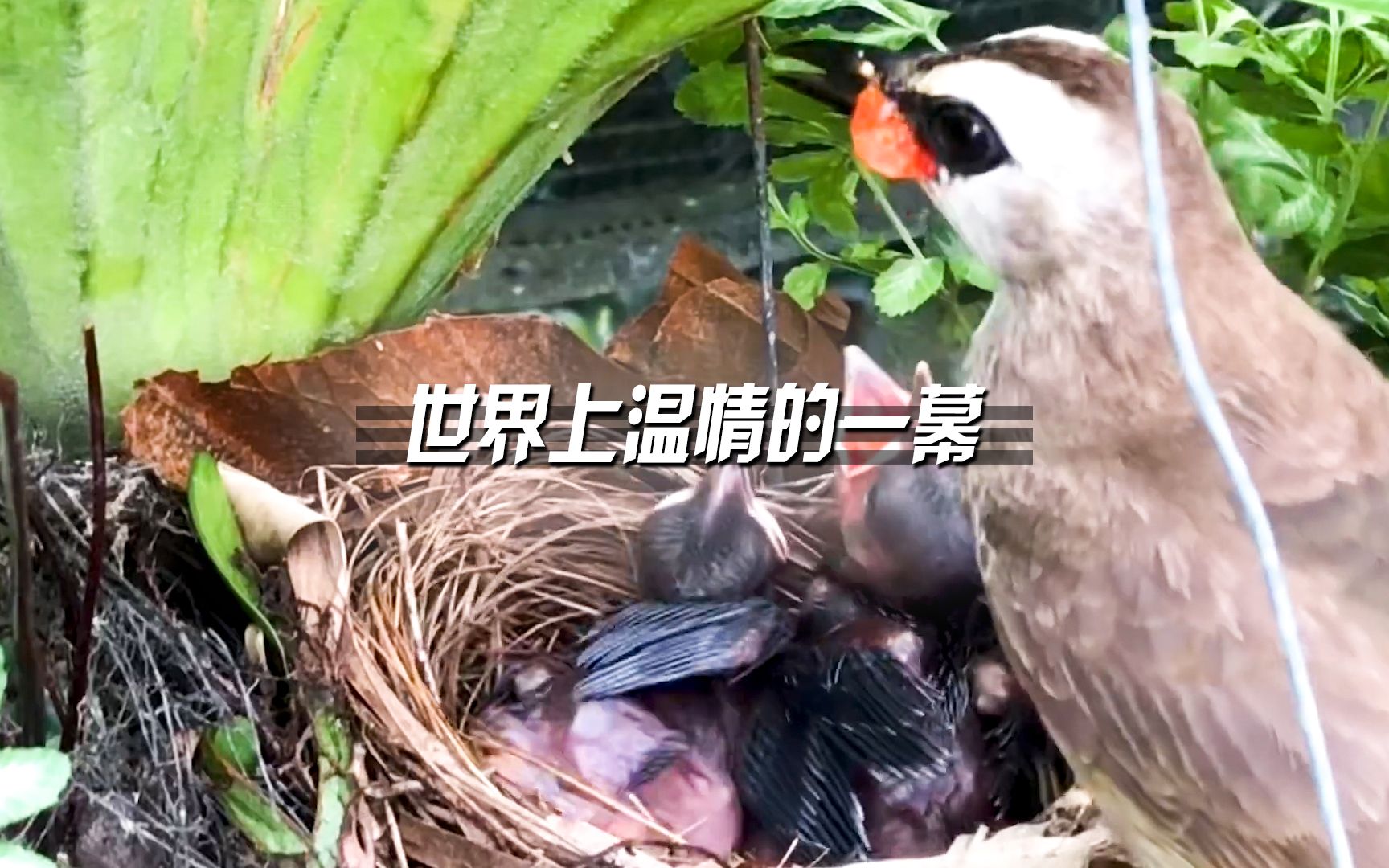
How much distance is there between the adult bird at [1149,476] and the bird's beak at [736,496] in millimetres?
134

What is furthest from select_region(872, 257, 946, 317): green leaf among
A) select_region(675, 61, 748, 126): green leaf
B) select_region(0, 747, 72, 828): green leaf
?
select_region(0, 747, 72, 828): green leaf

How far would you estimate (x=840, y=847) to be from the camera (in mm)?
634

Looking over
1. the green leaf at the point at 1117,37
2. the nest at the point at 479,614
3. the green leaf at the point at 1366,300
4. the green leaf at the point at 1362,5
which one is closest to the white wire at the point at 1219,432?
the green leaf at the point at 1362,5

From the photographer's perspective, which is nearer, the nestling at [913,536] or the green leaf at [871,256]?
the nestling at [913,536]

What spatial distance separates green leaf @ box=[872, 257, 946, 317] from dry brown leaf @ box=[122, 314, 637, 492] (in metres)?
0.17

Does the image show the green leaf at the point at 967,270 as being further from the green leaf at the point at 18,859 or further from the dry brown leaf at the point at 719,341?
the green leaf at the point at 18,859

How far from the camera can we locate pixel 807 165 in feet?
2.71

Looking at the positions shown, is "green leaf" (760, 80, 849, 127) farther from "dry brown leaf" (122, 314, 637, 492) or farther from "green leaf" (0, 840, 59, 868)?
"green leaf" (0, 840, 59, 868)

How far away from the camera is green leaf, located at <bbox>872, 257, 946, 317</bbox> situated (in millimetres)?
759

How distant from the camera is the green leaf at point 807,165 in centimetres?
82

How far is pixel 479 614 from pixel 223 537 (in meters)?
0.16

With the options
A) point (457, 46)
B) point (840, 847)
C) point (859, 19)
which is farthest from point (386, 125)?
point (859, 19)

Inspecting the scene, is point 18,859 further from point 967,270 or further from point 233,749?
point 967,270

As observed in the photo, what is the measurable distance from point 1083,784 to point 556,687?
0.25 metres
